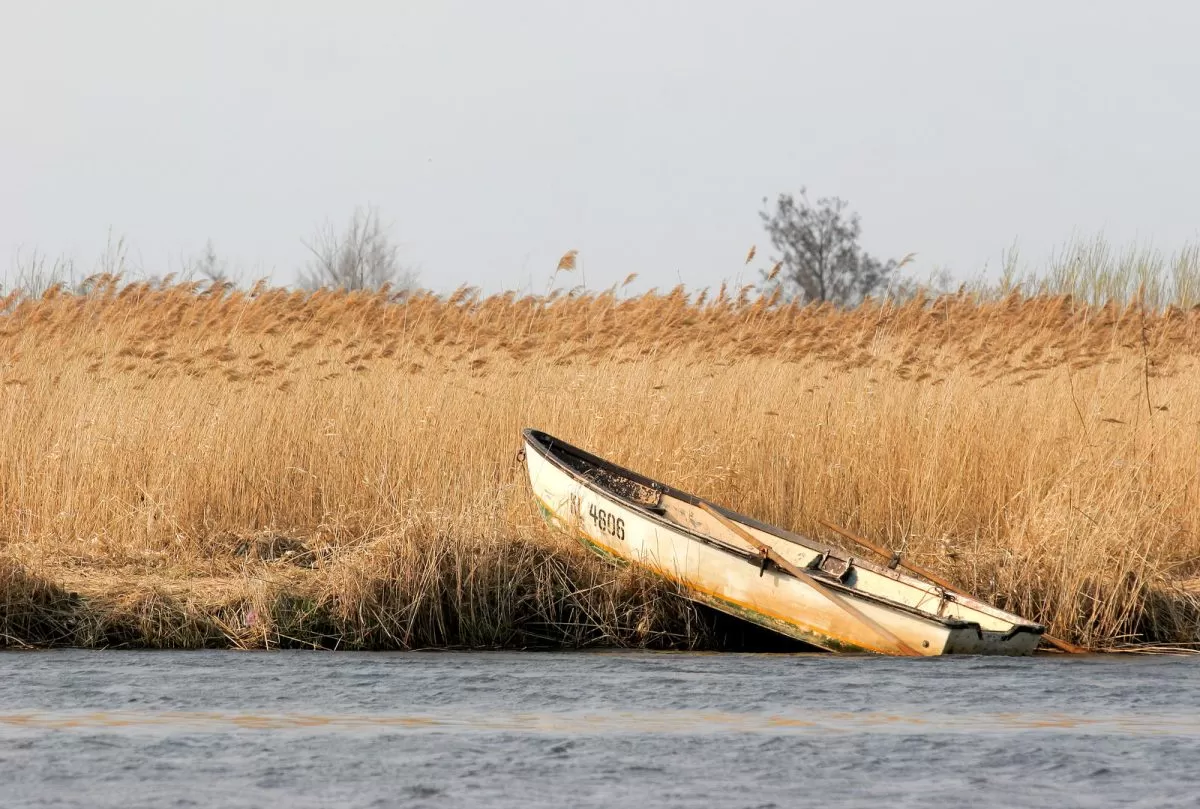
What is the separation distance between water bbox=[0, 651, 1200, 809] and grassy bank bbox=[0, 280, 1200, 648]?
0.49 meters

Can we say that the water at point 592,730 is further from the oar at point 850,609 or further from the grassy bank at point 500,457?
the grassy bank at point 500,457

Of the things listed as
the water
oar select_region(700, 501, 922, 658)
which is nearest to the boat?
oar select_region(700, 501, 922, 658)

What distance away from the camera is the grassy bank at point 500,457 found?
888 centimetres

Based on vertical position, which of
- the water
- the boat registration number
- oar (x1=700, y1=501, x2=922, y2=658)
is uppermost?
the boat registration number

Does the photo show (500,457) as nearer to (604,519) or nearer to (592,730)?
(604,519)

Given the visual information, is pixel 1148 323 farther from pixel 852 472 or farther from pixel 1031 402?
pixel 852 472

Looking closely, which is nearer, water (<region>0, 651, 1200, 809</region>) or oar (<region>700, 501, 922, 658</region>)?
water (<region>0, 651, 1200, 809</region>)

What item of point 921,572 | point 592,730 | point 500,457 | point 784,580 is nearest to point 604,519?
point 784,580

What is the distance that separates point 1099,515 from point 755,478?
2337 mm

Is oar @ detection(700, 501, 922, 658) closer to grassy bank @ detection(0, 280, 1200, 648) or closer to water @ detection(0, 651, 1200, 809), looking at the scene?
water @ detection(0, 651, 1200, 809)

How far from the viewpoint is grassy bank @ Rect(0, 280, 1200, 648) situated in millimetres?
8883

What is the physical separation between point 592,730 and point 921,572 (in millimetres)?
3069

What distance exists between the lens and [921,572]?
9.02m

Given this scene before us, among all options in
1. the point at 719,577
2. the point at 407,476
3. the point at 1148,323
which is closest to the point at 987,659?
the point at 719,577
